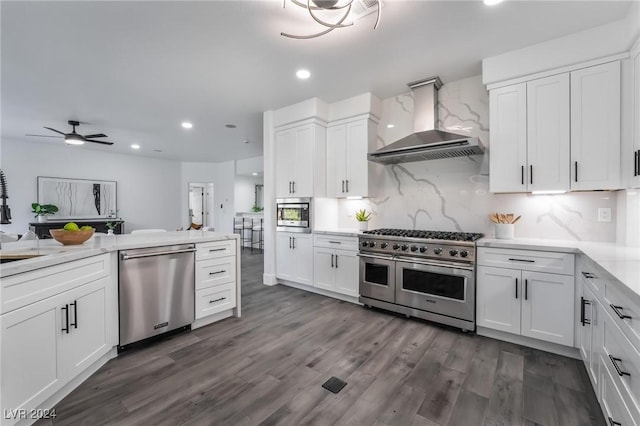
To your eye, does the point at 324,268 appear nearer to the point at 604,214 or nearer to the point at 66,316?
the point at 66,316

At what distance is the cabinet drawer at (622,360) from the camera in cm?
106

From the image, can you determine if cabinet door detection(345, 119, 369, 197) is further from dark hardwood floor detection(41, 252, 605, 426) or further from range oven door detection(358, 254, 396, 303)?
dark hardwood floor detection(41, 252, 605, 426)

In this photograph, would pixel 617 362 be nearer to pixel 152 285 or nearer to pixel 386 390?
pixel 386 390

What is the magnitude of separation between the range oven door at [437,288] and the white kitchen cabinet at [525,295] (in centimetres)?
10

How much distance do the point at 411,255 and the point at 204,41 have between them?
2.89m

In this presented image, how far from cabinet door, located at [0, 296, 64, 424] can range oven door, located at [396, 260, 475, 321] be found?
2.84 meters

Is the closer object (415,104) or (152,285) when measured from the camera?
(152,285)

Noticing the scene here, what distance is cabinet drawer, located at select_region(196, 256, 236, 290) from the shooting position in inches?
108

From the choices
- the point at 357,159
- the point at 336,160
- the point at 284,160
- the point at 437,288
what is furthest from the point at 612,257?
the point at 284,160

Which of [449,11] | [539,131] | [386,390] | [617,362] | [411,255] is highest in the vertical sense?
[449,11]

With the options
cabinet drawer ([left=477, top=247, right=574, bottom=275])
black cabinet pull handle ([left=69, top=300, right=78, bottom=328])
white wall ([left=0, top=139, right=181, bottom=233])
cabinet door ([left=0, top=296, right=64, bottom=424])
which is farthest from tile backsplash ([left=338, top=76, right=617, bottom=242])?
white wall ([left=0, top=139, right=181, bottom=233])

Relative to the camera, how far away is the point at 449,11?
2.09m

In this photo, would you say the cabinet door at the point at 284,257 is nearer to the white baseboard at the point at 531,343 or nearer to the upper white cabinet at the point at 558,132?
the white baseboard at the point at 531,343

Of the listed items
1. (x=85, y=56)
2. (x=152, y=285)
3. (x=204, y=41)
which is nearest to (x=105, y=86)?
(x=85, y=56)
